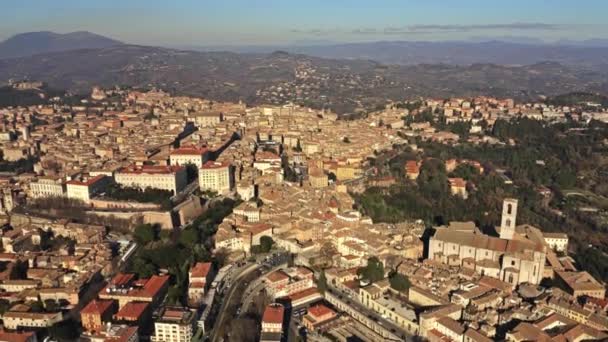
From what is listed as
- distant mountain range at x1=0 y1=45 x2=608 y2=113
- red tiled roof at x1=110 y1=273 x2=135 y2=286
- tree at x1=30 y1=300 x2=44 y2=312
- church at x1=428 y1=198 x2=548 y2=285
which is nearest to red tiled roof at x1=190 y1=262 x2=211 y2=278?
red tiled roof at x1=110 y1=273 x2=135 y2=286

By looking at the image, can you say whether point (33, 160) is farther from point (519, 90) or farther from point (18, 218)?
point (519, 90)

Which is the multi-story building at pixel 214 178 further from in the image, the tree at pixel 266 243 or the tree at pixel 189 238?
the tree at pixel 266 243

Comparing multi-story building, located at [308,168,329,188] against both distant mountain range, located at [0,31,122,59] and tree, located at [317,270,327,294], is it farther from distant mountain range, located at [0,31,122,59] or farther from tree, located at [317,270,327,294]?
distant mountain range, located at [0,31,122,59]

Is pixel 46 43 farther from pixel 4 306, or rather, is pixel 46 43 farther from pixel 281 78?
pixel 4 306

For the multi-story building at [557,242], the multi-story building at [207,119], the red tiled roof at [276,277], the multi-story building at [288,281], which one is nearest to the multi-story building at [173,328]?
the multi-story building at [288,281]

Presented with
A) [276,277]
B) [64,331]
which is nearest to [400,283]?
[276,277]

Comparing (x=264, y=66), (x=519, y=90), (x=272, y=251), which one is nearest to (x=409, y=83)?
(x=519, y=90)
